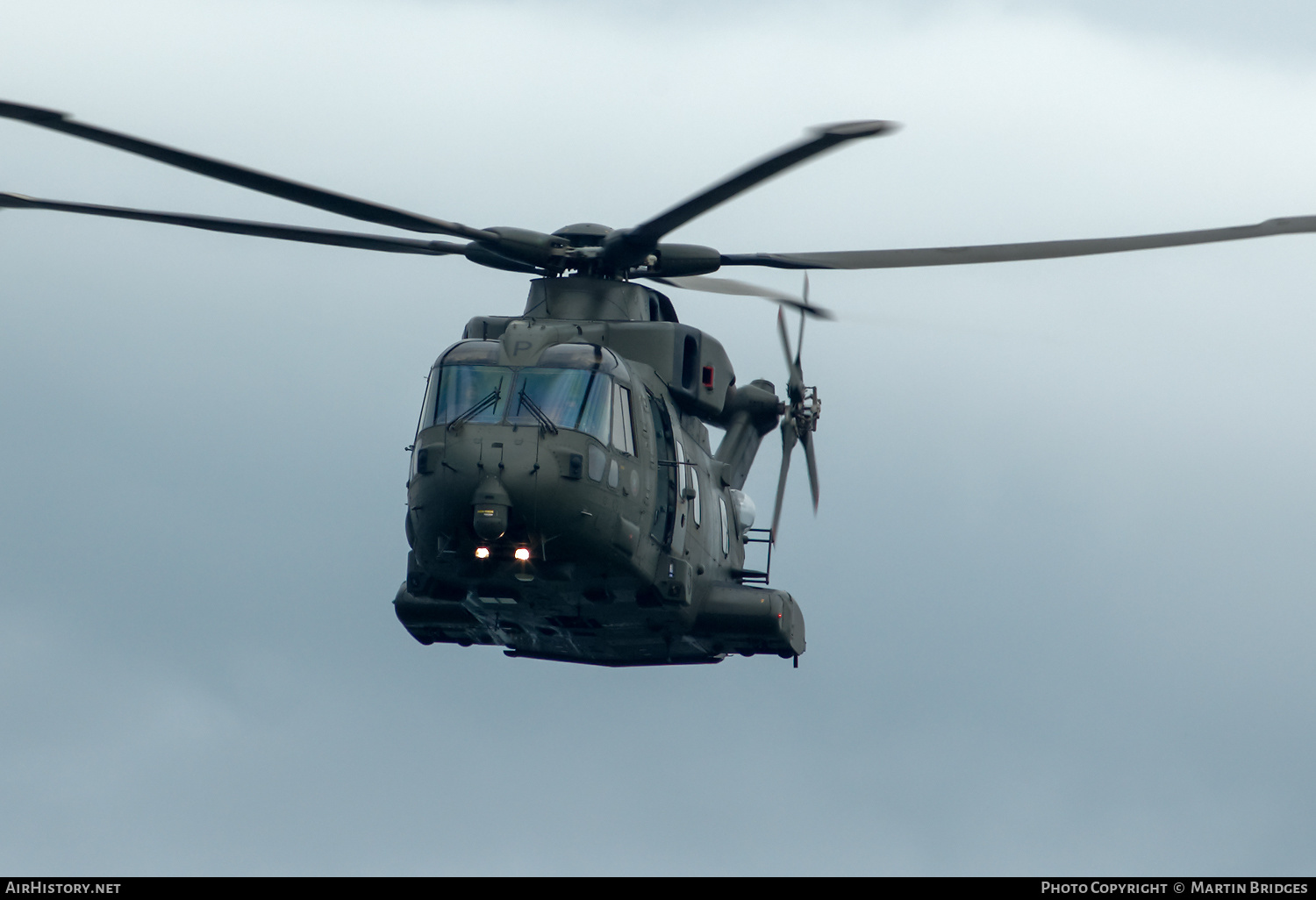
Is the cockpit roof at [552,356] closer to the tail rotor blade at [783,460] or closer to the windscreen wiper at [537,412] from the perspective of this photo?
the windscreen wiper at [537,412]

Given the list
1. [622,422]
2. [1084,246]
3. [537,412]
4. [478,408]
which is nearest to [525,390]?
[537,412]

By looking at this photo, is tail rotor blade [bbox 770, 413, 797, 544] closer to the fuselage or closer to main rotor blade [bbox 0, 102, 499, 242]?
the fuselage

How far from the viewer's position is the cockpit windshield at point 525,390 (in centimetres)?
2127

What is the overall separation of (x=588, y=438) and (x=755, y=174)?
4.25 m

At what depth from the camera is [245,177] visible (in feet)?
63.6

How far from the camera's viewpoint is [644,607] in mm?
22484

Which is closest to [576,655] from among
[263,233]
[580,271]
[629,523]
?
[629,523]

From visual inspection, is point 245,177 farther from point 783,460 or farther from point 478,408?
point 783,460

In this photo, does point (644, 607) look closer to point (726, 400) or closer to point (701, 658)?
point (701, 658)

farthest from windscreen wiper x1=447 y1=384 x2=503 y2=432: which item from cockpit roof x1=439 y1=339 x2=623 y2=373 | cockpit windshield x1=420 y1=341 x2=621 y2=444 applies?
cockpit roof x1=439 y1=339 x2=623 y2=373

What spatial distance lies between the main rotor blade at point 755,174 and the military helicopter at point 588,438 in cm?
3

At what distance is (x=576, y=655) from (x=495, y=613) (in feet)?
8.40

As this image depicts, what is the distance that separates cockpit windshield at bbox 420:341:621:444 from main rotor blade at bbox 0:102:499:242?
164cm

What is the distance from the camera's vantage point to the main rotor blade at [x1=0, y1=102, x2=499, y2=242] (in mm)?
17891
